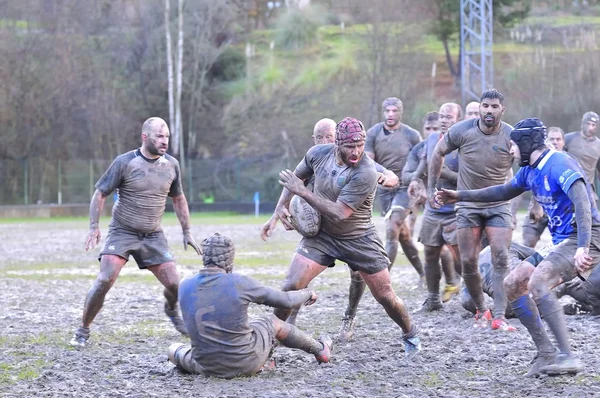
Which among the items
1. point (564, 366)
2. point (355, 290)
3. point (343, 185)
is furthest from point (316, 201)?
point (564, 366)

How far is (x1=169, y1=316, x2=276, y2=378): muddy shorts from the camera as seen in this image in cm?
809

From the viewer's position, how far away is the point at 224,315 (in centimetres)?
790

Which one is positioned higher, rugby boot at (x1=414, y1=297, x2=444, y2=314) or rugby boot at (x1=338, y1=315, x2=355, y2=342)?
rugby boot at (x1=338, y1=315, x2=355, y2=342)

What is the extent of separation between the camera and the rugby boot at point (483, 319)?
1073 cm

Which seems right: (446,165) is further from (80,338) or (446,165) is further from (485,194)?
(80,338)

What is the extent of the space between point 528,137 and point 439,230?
14.5 ft

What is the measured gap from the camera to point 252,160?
159ft

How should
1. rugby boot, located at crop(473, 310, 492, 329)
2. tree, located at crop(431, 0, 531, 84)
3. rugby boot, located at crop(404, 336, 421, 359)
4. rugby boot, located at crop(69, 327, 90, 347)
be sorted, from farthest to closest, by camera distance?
1. tree, located at crop(431, 0, 531, 84)
2. rugby boot, located at crop(473, 310, 492, 329)
3. rugby boot, located at crop(69, 327, 90, 347)
4. rugby boot, located at crop(404, 336, 421, 359)

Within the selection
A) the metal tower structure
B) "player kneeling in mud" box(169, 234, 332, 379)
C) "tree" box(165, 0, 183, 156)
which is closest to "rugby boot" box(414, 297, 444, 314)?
"player kneeling in mud" box(169, 234, 332, 379)

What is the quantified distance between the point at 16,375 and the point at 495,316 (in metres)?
5.02

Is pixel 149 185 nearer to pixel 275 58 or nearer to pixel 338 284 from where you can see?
pixel 338 284

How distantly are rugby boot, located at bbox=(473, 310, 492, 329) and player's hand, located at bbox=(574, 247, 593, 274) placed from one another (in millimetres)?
3112

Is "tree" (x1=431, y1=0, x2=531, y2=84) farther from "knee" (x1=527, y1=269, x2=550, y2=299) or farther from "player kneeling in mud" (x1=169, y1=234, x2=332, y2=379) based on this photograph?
"player kneeling in mud" (x1=169, y1=234, x2=332, y2=379)

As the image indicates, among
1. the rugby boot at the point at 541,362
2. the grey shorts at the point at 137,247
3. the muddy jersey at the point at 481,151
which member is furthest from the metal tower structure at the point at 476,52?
the rugby boot at the point at 541,362
